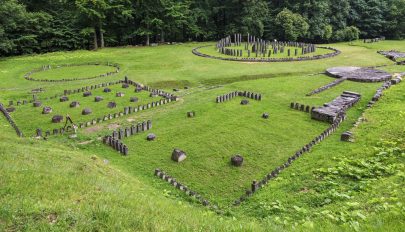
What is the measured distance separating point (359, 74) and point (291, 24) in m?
26.3

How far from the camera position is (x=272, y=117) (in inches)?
903

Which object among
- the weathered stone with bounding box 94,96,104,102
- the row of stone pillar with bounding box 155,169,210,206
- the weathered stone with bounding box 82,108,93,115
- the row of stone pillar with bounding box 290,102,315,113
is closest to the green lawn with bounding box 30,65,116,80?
the weathered stone with bounding box 94,96,104,102

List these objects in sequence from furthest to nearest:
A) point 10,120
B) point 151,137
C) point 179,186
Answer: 1. point 10,120
2. point 151,137
3. point 179,186

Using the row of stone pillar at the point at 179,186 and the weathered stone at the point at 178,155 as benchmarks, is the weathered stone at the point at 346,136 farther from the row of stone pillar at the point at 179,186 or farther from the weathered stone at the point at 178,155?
the row of stone pillar at the point at 179,186

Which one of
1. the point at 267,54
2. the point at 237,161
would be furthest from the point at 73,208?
the point at 267,54

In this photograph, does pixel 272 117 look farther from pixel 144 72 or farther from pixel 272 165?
pixel 144 72

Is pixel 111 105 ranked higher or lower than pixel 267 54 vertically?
lower

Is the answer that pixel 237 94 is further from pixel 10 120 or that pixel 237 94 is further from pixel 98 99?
Answer: pixel 10 120

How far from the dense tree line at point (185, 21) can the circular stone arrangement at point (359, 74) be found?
23682 mm

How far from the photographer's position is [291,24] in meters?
56.7

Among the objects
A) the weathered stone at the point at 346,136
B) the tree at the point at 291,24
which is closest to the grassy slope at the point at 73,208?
the weathered stone at the point at 346,136

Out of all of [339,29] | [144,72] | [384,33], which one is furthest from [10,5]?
[384,33]

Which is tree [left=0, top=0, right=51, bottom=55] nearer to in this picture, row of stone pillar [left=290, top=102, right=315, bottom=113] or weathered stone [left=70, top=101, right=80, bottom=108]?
weathered stone [left=70, top=101, right=80, bottom=108]

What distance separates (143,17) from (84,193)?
5220cm
